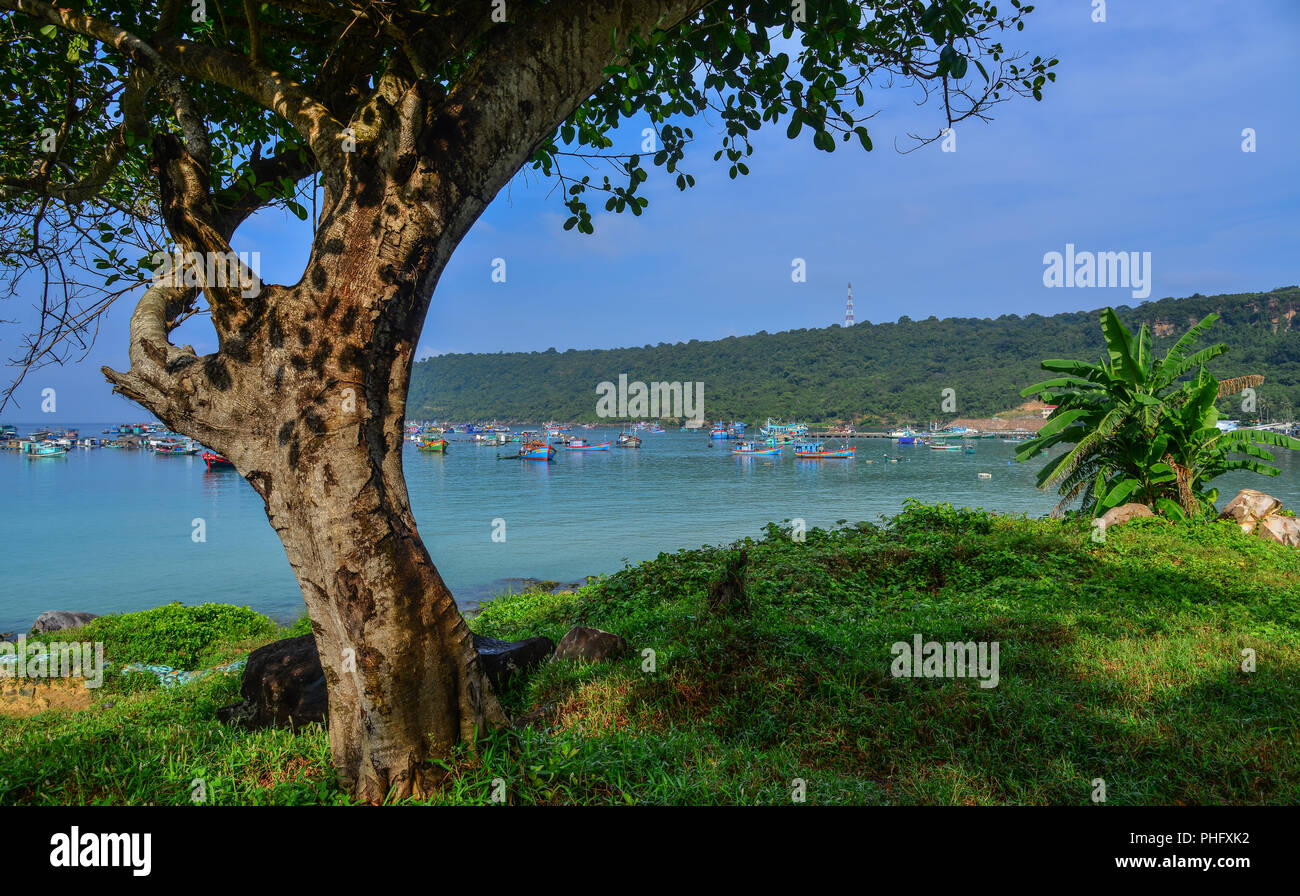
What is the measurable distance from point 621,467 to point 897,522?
5253 cm

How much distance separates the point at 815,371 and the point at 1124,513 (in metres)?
94.5

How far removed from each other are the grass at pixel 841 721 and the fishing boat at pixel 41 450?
9525 centimetres

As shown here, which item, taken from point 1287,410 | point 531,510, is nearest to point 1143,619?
point 531,510

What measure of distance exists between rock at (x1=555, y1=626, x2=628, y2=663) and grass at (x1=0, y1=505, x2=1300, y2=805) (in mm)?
246

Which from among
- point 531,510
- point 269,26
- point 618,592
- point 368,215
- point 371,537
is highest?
point 269,26

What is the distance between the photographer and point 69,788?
120 inches

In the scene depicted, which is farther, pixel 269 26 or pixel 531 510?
pixel 531 510

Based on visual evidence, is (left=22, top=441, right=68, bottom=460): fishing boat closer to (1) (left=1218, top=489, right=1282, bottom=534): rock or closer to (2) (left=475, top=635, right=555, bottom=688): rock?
(2) (left=475, top=635, right=555, bottom=688): rock

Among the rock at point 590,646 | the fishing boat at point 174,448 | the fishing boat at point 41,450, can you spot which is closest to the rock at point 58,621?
the rock at point 590,646

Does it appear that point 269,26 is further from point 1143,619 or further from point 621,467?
point 621,467

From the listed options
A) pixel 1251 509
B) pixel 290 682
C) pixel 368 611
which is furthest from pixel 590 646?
pixel 1251 509

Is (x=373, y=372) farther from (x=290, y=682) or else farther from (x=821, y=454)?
(x=821, y=454)

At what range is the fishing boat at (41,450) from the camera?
254ft
